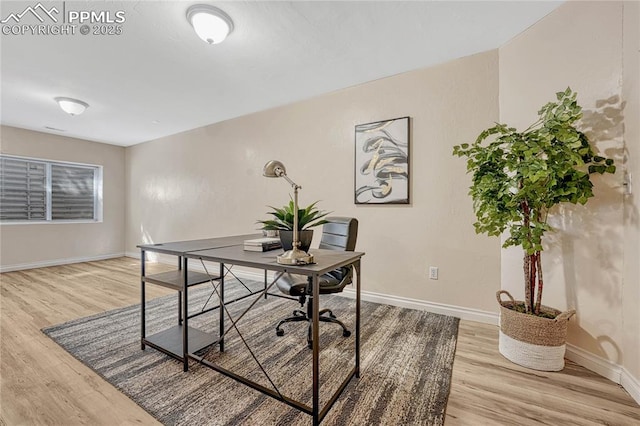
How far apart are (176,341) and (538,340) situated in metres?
2.51

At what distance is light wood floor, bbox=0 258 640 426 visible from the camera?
1.33m

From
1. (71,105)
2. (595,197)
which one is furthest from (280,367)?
(71,105)

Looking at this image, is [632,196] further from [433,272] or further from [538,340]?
[433,272]

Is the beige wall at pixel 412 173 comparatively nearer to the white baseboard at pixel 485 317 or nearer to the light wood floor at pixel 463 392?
the white baseboard at pixel 485 317

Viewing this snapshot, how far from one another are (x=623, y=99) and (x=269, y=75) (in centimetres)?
277

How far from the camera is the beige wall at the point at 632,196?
149 centimetres

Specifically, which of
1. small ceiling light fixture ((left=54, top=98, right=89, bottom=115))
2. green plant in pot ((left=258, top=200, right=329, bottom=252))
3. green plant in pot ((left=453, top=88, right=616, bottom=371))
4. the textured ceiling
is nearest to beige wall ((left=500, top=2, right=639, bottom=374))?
green plant in pot ((left=453, top=88, right=616, bottom=371))

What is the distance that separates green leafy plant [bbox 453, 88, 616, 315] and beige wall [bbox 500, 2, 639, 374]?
15 cm

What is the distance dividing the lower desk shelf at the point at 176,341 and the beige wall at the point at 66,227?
4.55m

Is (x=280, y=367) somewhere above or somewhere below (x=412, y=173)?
below

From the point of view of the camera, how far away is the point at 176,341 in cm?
199

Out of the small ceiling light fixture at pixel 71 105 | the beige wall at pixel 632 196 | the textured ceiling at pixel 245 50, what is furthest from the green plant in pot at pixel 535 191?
the small ceiling light fixture at pixel 71 105

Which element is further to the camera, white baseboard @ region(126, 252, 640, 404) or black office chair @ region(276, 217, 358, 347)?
black office chair @ region(276, 217, 358, 347)

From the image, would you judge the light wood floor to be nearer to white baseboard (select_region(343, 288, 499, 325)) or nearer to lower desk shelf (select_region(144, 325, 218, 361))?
white baseboard (select_region(343, 288, 499, 325))
